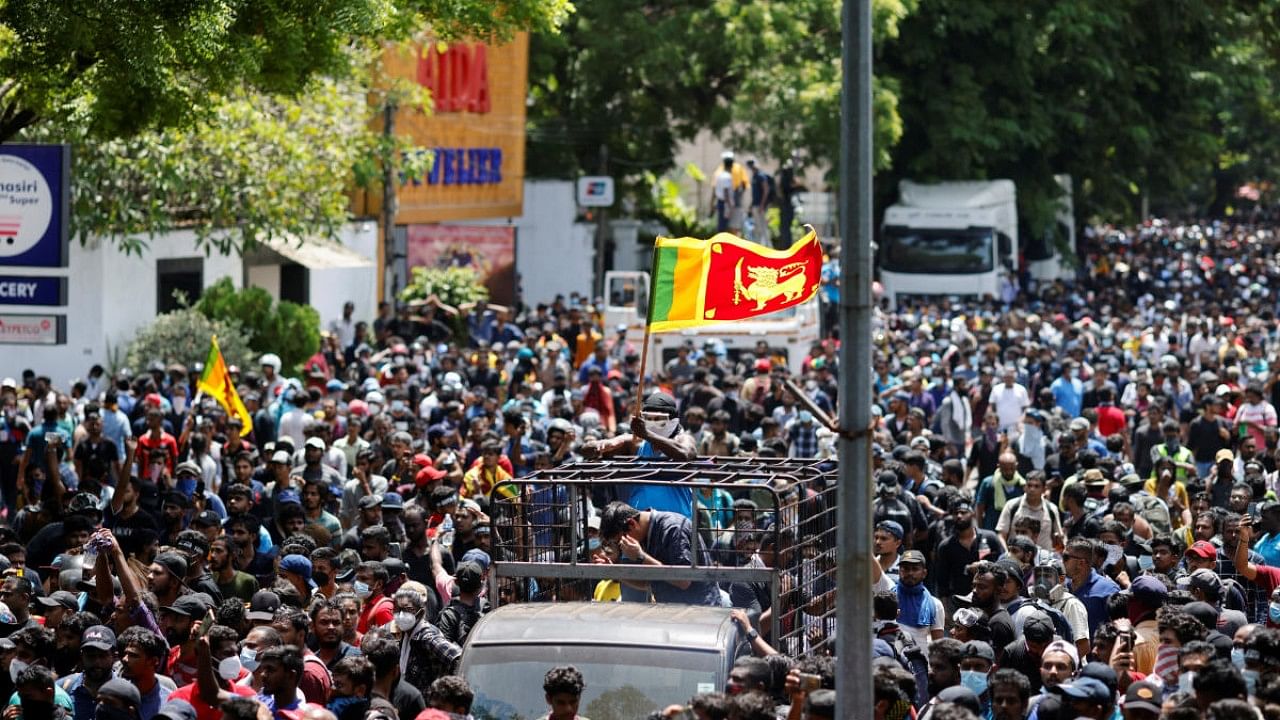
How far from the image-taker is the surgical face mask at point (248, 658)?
8883 mm

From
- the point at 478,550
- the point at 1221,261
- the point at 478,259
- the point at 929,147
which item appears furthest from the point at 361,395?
the point at 1221,261

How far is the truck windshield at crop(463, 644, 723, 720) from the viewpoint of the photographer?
779cm

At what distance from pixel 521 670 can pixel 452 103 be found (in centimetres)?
2882

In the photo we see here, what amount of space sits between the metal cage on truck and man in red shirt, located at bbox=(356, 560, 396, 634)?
2.34 feet

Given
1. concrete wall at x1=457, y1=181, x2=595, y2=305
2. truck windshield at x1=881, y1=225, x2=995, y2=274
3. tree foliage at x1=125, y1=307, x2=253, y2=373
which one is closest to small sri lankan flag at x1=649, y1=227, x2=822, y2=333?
tree foliage at x1=125, y1=307, x2=253, y2=373

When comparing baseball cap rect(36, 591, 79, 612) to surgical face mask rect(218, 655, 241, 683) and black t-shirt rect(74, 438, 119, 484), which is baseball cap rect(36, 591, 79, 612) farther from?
black t-shirt rect(74, 438, 119, 484)

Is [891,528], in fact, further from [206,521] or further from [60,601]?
[60,601]

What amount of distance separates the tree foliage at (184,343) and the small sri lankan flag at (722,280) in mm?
13724

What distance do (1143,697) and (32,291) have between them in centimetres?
941

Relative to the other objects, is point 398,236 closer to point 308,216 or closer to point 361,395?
point 308,216

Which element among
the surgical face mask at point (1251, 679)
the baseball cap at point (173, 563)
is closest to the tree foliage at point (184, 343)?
the baseball cap at point (173, 563)

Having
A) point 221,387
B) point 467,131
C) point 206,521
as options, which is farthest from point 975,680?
point 467,131

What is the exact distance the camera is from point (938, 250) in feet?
125

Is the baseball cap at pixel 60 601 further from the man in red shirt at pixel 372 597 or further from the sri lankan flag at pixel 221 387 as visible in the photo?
the sri lankan flag at pixel 221 387
